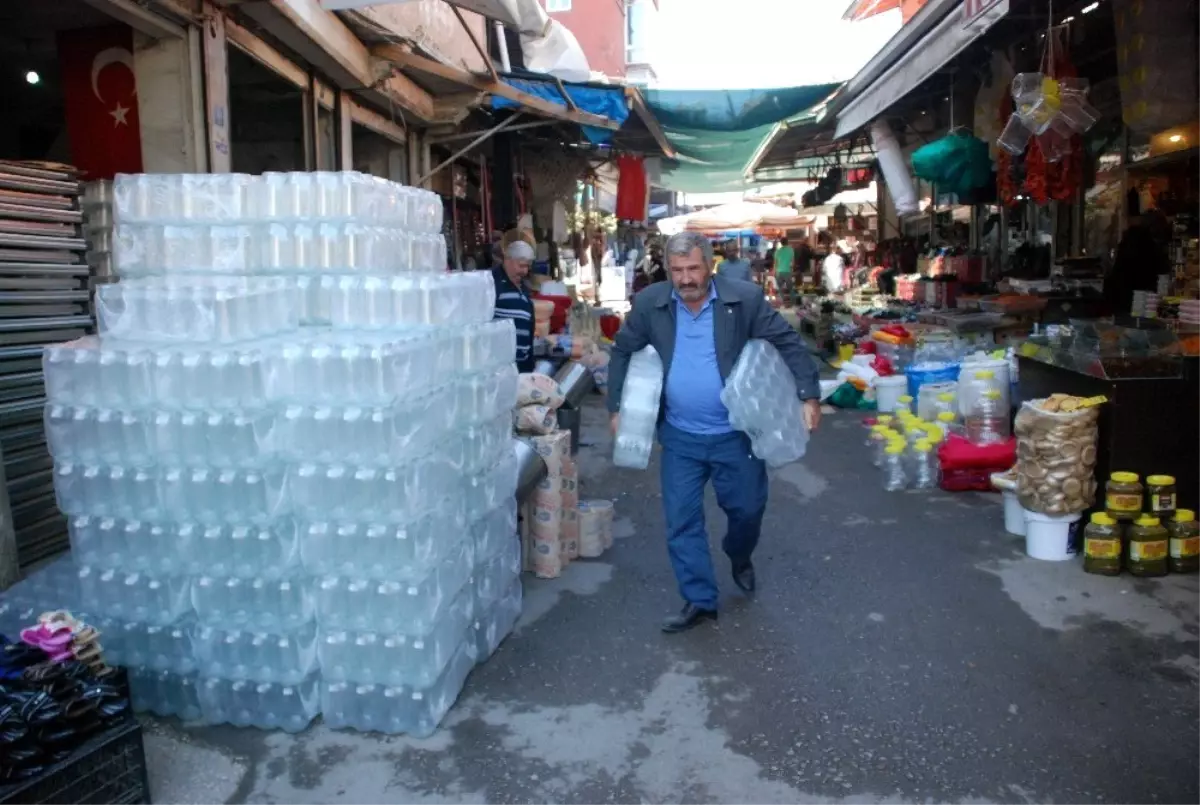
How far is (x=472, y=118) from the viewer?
467 inches

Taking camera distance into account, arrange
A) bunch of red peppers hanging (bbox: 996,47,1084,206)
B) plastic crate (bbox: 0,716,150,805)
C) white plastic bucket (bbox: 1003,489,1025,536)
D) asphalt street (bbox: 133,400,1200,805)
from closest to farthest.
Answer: plastic crate (bbox: 0,716,150,805), asphalt street (bbox: 133,400,1200,805), white plastic bucket (bbox: 1003,489,1025,536), bunch of red peppers hanging (bbox: 996,47,1084,206)

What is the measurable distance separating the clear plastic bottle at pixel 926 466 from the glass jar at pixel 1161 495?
2165mm

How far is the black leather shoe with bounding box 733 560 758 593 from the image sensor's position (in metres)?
5.02

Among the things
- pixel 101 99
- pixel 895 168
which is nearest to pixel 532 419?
pixel 101 99

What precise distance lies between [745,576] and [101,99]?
15.2ft

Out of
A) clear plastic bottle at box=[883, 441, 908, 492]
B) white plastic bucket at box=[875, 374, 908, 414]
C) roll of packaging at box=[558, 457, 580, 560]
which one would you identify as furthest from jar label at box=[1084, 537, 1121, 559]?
white plastic bucket at box=[875, 374, 908, 414]

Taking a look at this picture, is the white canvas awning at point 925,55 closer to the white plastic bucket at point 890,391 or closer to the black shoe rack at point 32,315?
the white plastic bucket at point 890,391

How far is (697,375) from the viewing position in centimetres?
446

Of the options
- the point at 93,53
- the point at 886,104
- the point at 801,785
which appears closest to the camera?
the point at 801,785

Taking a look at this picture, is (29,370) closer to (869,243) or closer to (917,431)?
(917,431)

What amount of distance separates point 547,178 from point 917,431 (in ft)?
30.8

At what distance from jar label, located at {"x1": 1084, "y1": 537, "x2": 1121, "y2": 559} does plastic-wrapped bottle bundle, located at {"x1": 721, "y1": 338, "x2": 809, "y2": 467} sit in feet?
5.54

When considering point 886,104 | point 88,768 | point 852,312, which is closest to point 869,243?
point 852,312

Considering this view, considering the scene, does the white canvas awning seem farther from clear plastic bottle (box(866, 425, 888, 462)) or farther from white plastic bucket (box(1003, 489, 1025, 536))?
white plastic bucket (box(1003, 489, 1025, 536))
